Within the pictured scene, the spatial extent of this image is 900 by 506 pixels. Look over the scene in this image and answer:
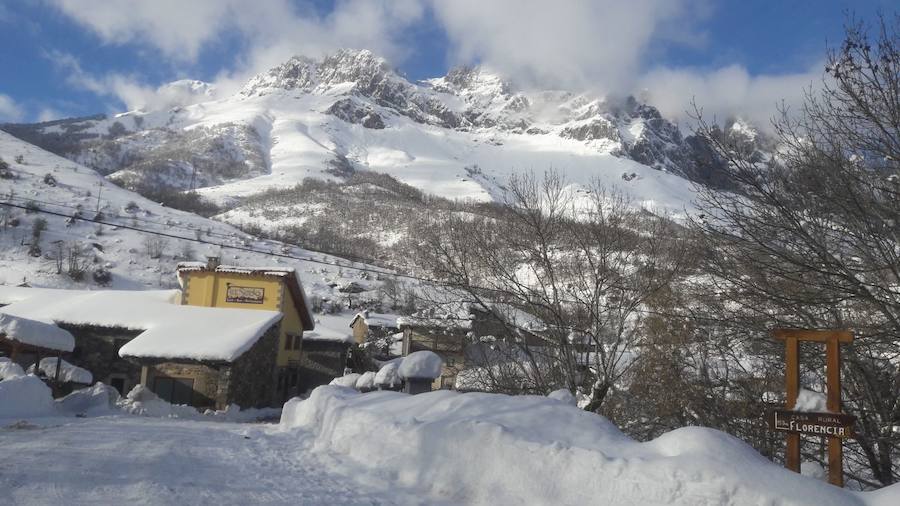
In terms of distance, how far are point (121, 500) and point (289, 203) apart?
158 metres

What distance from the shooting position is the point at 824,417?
5148 millimetres

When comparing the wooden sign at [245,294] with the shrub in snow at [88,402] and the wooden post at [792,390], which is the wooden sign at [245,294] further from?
the wooden post at [792,390]

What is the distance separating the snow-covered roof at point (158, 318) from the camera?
77.7 feet

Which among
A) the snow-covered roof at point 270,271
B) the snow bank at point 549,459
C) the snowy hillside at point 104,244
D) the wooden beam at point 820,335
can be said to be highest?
the snowy hillside at point 104,244

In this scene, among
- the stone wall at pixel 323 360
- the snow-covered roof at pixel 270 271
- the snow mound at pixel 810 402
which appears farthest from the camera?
the stone wall at pixel 323 360

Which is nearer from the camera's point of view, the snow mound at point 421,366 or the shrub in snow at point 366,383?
the snow mound at point 421,366

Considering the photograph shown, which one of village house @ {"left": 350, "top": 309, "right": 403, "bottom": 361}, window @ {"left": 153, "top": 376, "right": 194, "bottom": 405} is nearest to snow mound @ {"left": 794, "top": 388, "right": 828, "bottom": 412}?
window @ {"left": 153, "top": 376, "right": 194, "bottom": 405}

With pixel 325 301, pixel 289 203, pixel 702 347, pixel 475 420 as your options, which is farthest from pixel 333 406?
pixel 289 203

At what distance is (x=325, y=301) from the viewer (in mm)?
64125

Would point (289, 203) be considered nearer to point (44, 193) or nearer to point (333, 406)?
point (44, 193)

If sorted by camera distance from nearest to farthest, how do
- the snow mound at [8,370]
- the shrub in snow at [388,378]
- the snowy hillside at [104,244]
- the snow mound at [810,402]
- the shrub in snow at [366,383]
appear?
1. the snow mound at [810,402]
2. the snow mound at [8,370]
3. the shrub in snow at [388,378]
4. the shrub in snow at [366,383]
5. the snowy hillside at [104,244]

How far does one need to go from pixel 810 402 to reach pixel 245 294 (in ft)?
91.0

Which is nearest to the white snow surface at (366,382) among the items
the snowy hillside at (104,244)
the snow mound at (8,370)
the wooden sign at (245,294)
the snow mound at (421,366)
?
the snow mound at (421,366)

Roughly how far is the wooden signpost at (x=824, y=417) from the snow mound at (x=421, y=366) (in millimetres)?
6923
